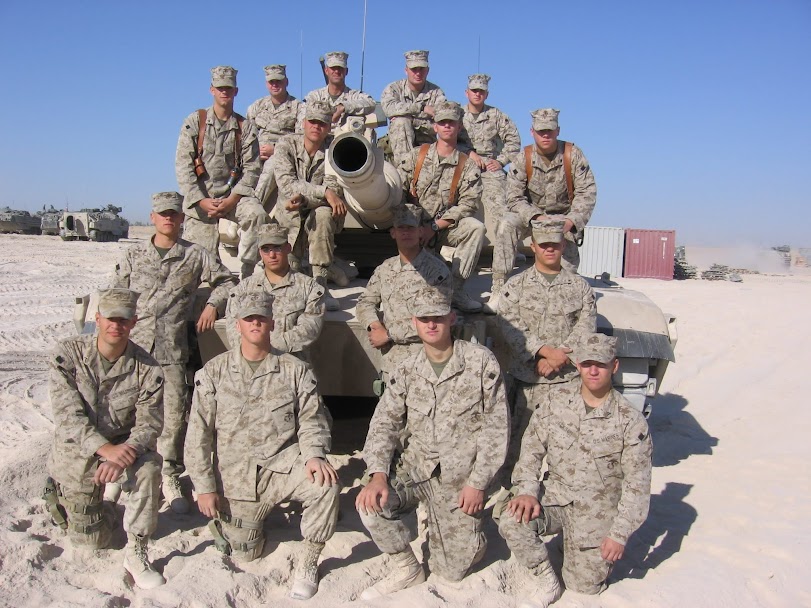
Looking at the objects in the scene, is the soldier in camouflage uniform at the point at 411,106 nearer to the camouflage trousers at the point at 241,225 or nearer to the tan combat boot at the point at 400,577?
the camouflage trousers at the point at 241,225

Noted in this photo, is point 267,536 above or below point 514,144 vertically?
below

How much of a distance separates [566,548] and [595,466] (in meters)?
0.47

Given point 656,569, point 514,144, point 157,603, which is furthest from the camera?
point 514,144

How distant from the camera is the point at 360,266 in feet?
21.4

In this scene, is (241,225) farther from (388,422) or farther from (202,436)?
(388,422)

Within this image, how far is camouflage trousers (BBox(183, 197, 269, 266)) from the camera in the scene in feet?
18.4

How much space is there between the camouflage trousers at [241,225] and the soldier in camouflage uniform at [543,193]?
1739mm

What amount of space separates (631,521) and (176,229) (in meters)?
3.30

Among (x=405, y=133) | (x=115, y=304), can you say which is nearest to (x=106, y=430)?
(x=115, y=304)

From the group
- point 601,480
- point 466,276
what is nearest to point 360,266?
point 466,276

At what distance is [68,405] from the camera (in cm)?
407

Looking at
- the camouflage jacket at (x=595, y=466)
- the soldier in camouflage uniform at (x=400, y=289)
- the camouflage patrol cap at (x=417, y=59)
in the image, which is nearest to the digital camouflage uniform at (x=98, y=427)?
the soldier in camouflage uniform at (x=400, y=289)

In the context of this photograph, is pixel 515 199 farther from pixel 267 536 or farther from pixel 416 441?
pixel 267 536

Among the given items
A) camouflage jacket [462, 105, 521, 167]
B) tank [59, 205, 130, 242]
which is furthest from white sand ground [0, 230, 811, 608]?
tank [59, 205, 130, 242]
